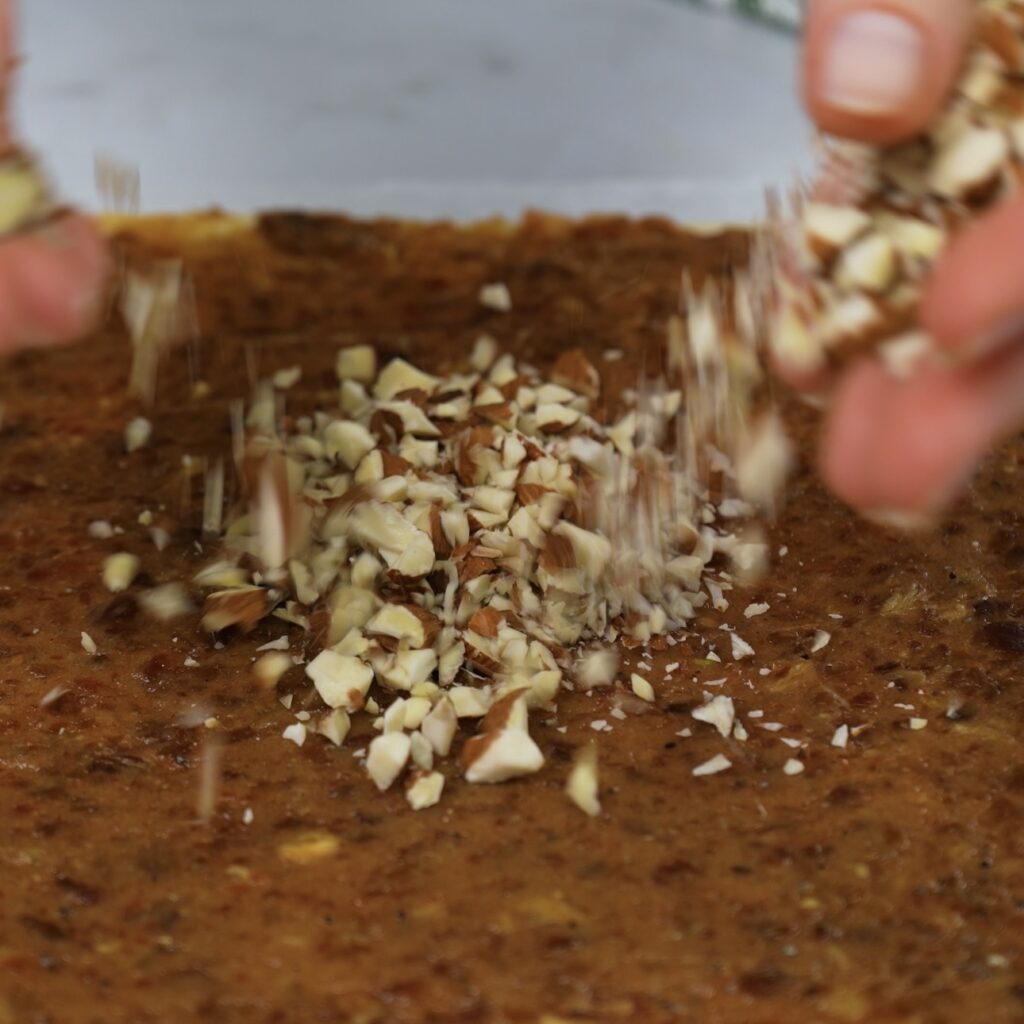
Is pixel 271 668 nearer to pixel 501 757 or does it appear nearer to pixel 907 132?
pixel 501 757

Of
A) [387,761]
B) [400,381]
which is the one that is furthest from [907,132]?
[400,381]

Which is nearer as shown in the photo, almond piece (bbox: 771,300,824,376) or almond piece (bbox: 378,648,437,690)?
almond piece (bbox: 771,300,824,376)

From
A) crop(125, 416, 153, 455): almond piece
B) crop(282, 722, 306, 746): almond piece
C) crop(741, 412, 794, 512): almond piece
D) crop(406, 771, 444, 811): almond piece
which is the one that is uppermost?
crop(741, 412, 794, 512): almond piece

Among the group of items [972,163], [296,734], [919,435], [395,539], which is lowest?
[296,734]

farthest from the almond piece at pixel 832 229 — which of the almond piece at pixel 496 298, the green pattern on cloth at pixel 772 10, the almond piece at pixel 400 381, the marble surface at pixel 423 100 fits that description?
the green pattern on cloth at pixel 772 10

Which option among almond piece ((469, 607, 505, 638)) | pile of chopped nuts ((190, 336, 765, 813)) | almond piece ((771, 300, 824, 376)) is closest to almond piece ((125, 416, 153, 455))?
pile of chopped nuts ((190, 336, 765, 813))

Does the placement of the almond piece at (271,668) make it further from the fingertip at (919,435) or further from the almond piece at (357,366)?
the fingertip at (919,435)

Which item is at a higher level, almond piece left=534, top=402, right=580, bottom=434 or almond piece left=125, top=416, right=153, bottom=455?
almond piece left=534, top=402, right=580, bottom=434

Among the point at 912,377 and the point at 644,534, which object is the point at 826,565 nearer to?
the point at 644,534

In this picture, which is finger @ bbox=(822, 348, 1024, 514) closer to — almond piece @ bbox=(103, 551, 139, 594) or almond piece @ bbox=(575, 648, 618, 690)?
almond piece @ bbox=(575, 648, 618, 690)
